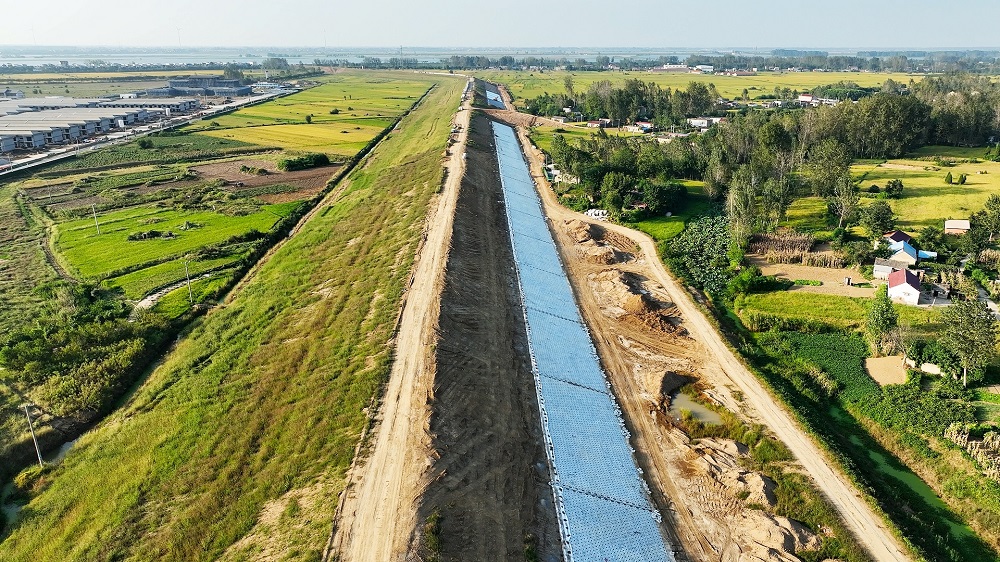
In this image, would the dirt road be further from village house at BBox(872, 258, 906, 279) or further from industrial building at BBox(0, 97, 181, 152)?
industrial building at BBox(0, 97, 181, 152)

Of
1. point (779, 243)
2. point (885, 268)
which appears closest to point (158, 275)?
point (779, 243)

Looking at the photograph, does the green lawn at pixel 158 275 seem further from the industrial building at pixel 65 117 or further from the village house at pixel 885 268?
the industrial building at pixel 65 117

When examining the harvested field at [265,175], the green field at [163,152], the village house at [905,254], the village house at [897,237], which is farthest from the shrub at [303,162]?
the village house at [905,254]

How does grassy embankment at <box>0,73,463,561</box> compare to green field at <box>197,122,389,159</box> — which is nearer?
grassy embankment at <box>0,73,463,561</box>

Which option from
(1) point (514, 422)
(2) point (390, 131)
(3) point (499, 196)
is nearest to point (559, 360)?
(1) point (514, 422)

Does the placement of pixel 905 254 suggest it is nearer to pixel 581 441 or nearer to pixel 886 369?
pixel 886 369

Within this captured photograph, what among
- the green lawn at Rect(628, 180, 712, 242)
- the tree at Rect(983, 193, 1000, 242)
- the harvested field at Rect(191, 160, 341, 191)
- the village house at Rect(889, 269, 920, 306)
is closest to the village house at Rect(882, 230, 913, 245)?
the tree at Rect(983, 193, 1000, 242)
